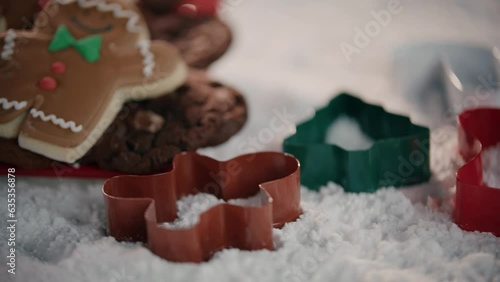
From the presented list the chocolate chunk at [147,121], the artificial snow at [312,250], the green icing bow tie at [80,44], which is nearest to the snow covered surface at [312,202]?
the artificial snow at [312,250]

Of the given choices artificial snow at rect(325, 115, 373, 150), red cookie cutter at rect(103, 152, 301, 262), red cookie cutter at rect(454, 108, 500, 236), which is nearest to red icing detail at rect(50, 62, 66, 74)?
red cookie cutter at rect(103, 152, 301, 262)

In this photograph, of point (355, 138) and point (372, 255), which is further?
point (355, 138)

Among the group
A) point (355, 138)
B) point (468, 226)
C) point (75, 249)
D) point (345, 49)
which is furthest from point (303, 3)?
point (75, 249)

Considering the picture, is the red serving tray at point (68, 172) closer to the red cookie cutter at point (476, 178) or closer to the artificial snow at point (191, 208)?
the artificial snow at point (191, 208)

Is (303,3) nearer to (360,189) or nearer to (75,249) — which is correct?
(360,189)

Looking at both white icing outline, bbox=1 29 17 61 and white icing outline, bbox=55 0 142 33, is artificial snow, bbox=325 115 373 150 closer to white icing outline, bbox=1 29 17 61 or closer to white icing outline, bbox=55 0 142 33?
white icing outline, bbox=55 0 142 33

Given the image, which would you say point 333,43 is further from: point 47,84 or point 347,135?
point 47,84
